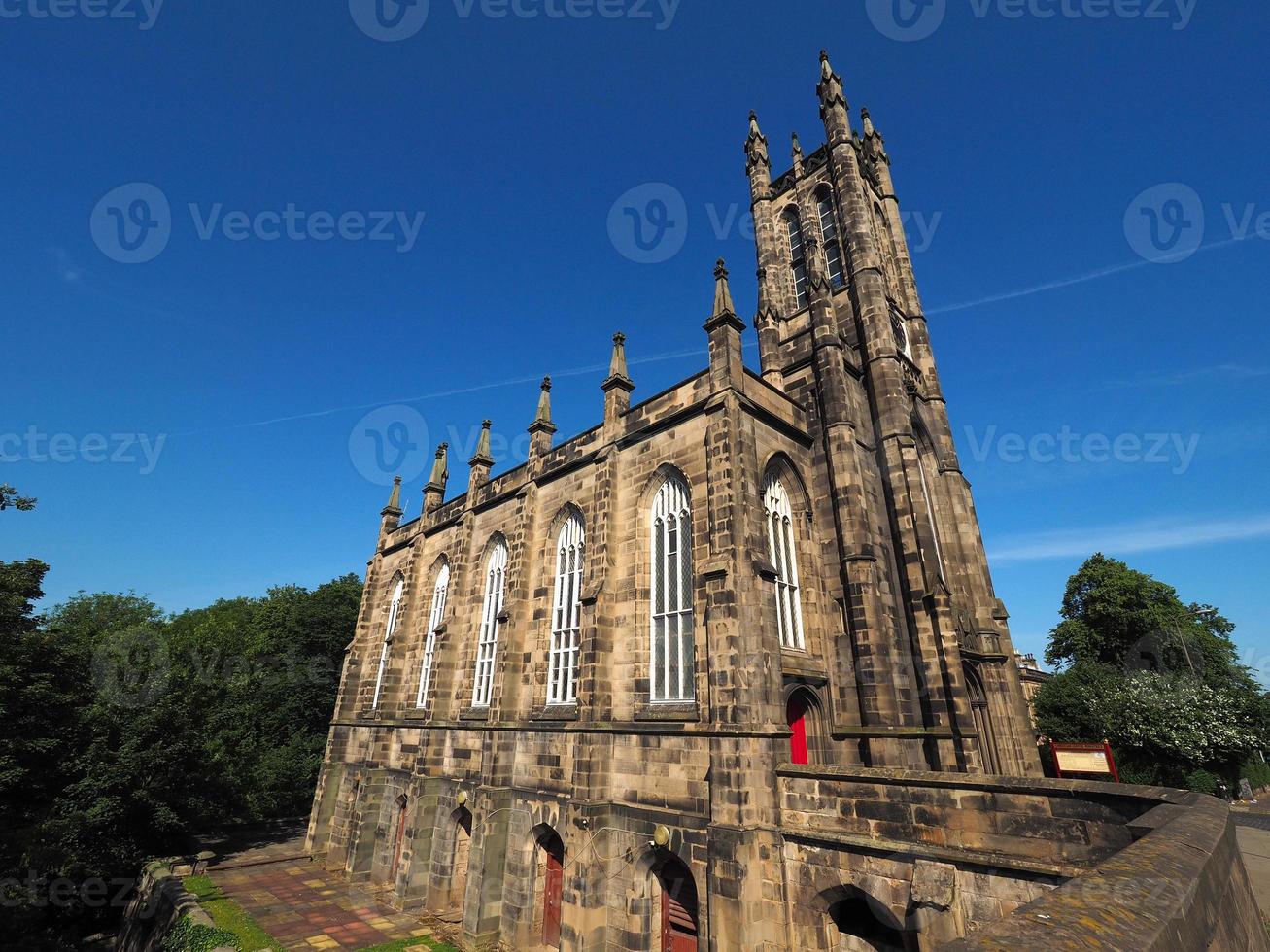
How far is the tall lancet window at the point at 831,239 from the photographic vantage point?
20891 mm

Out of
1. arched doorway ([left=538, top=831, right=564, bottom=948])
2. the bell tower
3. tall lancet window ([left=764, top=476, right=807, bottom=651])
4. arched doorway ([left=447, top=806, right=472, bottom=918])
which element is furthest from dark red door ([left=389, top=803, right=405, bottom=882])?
the bell tower

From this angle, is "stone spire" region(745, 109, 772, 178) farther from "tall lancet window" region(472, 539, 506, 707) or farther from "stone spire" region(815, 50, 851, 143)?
"tall lancet window" region(472, 539, 506, 707)

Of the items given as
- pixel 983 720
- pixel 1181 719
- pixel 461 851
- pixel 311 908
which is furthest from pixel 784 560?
pixel 1181 719

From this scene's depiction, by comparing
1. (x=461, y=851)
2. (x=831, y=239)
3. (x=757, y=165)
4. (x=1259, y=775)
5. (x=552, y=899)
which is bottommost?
(x=552, y=899)

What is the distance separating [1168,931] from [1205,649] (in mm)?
45866

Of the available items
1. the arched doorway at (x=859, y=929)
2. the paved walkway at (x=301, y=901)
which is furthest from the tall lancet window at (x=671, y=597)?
the paved walkway at (x=301, y=901)

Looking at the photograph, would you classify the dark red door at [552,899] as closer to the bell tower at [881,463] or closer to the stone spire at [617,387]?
the bell tower at [881,463]

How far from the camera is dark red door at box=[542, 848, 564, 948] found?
46.6 ft

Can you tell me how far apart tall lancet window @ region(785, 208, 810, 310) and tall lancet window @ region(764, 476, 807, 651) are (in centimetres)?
982

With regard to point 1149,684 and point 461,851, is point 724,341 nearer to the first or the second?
point 461,851

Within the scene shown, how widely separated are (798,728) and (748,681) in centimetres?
364

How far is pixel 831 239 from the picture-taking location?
2183 centimetres

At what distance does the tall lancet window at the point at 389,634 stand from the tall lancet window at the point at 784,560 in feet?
61.2

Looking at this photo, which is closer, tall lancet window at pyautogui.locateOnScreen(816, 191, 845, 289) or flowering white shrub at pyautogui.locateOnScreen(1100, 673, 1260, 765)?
tall lancet window at pyautogui.locateOnScreen(816, 191, 845, 289)
